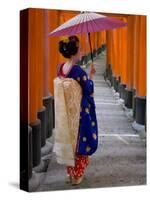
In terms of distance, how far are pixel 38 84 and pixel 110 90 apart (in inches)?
27.4

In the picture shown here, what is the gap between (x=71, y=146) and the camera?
4297 millimetres

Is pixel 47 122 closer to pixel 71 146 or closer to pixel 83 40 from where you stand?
pixel 71 146

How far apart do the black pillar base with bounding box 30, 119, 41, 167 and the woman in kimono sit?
0.93 ft

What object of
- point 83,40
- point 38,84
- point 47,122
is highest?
point 83,40

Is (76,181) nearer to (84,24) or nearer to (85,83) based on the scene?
(85,83)

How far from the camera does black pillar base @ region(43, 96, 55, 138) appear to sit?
430 centimetres

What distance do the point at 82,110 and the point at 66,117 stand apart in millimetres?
143

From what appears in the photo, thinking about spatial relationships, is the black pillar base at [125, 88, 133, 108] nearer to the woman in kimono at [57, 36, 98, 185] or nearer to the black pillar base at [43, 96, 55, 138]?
the woman in kimono at [57, 36, 98, 185]

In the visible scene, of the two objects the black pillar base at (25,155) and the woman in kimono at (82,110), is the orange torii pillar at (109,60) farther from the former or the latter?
the black pillar base at (25,155)

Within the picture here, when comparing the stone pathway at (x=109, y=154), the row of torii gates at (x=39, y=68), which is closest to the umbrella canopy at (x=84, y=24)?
the row of torii gates at (x=39, y=68)

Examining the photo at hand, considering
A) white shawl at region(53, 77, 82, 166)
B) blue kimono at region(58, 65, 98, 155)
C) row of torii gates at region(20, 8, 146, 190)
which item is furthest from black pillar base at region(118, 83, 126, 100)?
white shawl at region(53, 77, 82, 166)

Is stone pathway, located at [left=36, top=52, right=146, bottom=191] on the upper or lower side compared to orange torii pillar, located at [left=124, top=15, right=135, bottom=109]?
lower

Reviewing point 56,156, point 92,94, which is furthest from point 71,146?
point 92,94

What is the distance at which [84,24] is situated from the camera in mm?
4297
